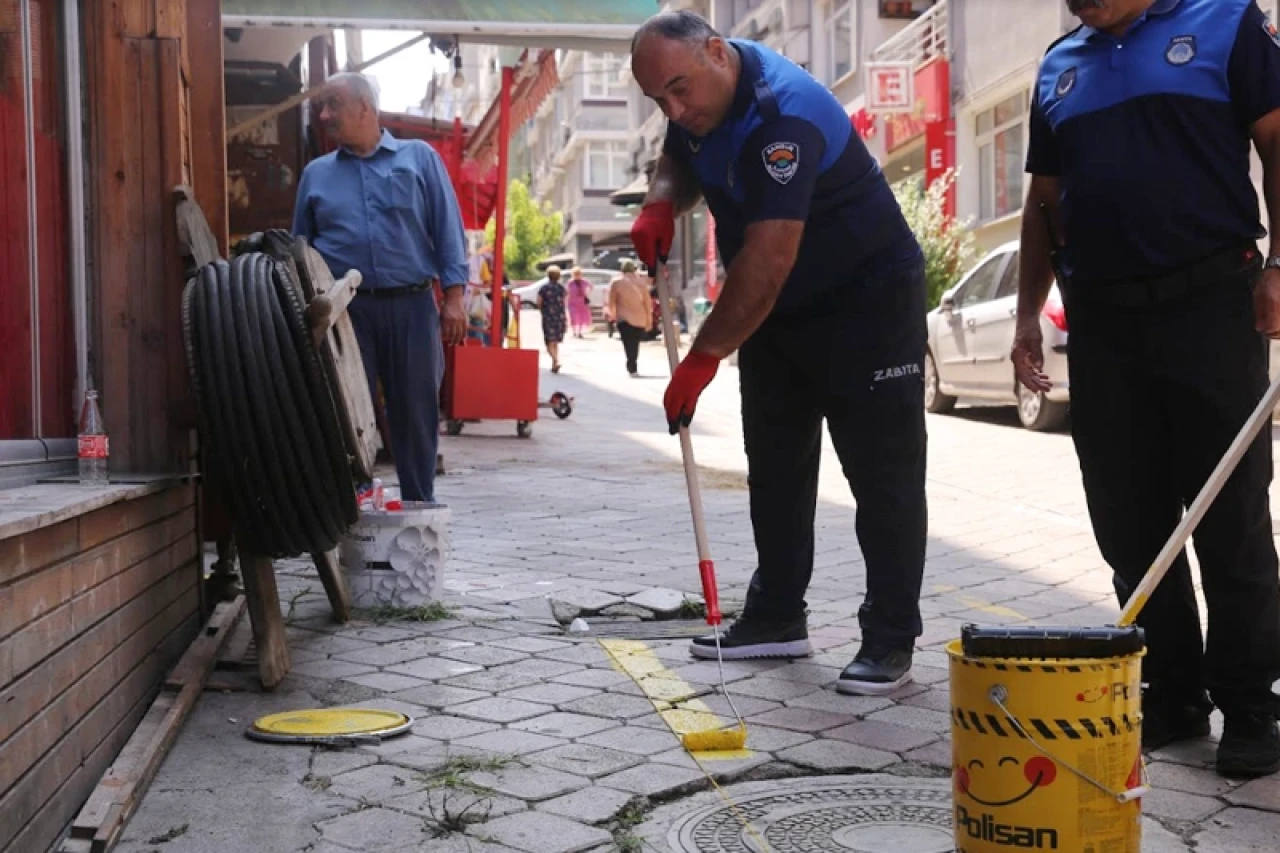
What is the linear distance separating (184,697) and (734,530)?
427 cm

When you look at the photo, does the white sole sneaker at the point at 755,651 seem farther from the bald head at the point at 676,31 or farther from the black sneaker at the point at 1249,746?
the bald head at the point at 676,31

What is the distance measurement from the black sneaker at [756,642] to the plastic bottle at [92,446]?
6.02 ft

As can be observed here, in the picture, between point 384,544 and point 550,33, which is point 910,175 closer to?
point 550,33

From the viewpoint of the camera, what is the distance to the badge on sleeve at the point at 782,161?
421cm

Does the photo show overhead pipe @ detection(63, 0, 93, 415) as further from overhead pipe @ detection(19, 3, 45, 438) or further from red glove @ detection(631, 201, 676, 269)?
red glove @ detection(631, 201, 676, 269)

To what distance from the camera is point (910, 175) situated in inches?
1187

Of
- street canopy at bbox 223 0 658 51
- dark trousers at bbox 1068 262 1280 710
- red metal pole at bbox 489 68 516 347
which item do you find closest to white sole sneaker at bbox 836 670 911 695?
dark trousers at bbox 1068 262 1280 710

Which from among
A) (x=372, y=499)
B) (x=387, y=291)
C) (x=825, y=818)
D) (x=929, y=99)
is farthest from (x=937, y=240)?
(x=825, y=818)

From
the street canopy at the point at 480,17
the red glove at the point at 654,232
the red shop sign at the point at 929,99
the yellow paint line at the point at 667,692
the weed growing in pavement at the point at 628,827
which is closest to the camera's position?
the weed growing in pavement at the point at 628,827

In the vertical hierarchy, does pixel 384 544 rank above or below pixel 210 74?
below

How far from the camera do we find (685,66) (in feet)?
14.2

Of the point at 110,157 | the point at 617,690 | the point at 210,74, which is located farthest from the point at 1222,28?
the point at 210,74

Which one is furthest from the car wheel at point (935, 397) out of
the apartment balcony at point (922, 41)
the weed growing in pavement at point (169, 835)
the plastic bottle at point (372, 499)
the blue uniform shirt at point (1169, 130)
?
the weed growing in pavement at point (169, 835)

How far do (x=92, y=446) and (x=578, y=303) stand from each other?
3337 centimetres
